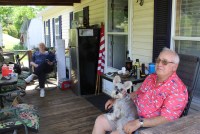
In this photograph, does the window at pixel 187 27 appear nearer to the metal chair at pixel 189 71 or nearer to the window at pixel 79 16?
the metal chair at pixel 189 71

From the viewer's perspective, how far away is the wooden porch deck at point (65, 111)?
10.3 feet

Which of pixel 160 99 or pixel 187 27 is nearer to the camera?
pixel 160 99

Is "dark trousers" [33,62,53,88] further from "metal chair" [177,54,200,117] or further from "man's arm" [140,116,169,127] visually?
"man's arm" [140,116,169,127]

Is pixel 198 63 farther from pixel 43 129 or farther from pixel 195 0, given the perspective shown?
pixel 43 129

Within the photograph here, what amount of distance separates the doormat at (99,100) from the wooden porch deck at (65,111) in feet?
0.31

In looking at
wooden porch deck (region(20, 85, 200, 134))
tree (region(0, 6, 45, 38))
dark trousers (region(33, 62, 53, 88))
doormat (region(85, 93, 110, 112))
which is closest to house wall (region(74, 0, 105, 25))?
dark trousers (region(33, 62, 53, 88))

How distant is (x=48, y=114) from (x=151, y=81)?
2.23m

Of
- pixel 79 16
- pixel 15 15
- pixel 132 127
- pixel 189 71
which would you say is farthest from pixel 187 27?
pixel 15 15

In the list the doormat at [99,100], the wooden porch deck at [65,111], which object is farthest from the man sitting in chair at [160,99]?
the doormat at [99,100]

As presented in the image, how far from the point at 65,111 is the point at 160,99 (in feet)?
7.69

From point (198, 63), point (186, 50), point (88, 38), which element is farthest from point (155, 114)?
point (88, 38)

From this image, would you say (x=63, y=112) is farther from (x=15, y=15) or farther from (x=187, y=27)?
(x=15, y=15)

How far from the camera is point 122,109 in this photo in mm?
2023

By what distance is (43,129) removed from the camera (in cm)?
317
